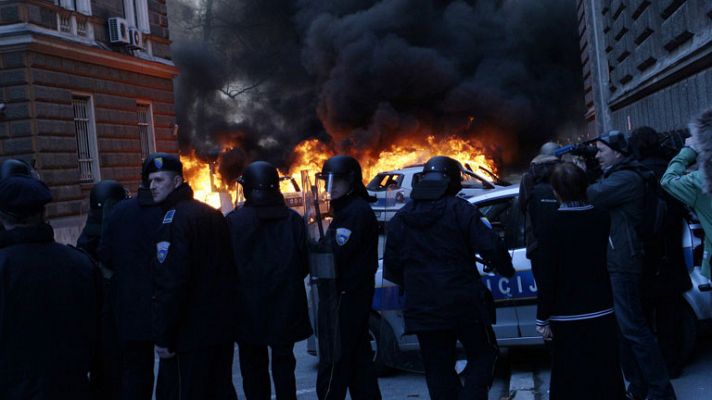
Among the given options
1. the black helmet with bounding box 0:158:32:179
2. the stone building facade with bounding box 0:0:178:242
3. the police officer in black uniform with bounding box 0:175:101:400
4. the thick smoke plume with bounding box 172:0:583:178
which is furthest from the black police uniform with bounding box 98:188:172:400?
the thick smoke plume with bounding box 172:0:583:178

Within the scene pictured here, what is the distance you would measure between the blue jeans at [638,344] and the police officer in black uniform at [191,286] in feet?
7.17

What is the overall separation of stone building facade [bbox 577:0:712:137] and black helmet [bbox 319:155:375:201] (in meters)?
3.98

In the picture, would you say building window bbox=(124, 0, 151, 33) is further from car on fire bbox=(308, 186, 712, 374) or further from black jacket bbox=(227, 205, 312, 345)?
black jacket bbox=(227, 205, 312, 345)

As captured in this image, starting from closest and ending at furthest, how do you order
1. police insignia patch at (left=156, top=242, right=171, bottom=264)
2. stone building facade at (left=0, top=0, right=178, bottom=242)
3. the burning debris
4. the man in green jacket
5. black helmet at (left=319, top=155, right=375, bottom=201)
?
the man in green jacket < police insignia patch at (left=156, top=242, right=171, bottom=264) < black helmet at (left=319, top=155, right=375, bottom=201) < stone building facade at (left=0, top=0, right=178, bottom=242) < the burning debris

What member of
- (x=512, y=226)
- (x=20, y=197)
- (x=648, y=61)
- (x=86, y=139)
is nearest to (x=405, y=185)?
(x=86, y=139)

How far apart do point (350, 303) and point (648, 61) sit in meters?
6.91

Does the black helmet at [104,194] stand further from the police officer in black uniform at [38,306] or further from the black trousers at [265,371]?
the police officer in black uniform at [38,306]

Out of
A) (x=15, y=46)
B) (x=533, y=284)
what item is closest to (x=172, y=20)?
(x=15, y=46)

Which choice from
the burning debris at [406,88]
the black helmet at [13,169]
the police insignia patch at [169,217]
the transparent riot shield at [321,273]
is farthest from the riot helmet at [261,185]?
the burning debris at [406,88]

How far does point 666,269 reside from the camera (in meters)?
4.97

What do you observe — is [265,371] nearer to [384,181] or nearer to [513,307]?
[513,307]

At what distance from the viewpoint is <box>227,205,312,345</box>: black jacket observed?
15.4 feet

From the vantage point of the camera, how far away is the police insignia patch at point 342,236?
15.3ft

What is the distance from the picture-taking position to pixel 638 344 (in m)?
4.61
